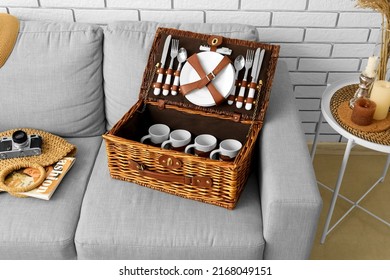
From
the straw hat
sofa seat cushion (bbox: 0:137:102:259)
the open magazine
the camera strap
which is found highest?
the straw hat

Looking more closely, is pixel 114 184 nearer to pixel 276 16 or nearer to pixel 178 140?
pixel 178 140

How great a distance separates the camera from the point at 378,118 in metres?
1.50

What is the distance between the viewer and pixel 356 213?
184 centimetres

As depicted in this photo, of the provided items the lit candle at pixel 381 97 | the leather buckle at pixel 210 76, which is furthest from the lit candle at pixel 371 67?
the leather buckle at pixel 210 76

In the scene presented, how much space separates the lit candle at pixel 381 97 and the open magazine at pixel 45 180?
3.30ft

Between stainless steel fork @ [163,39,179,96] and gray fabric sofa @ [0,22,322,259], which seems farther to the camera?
stainless steel fork @ [163,39,179,96]

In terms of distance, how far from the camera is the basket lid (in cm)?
149

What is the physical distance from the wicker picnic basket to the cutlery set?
17mm

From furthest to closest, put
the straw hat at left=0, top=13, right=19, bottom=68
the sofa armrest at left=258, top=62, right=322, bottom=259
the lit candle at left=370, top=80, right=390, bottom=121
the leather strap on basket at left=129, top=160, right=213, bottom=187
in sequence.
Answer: the straw hat at left=0, top=13, right=19, bottom=68 → the lit candle at left=370, top=80, right=390, bottom=121 → the leather strap on basket at left=129, top=160, right=213, bottom=187 → the sofa armrest at left=258, top=62, right=322, bottom=259

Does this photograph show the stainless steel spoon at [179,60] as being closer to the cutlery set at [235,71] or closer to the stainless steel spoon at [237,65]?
the cutlery set at [235,71]

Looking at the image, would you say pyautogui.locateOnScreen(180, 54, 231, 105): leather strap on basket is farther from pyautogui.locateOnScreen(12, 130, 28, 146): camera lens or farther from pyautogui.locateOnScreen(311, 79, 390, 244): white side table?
pyautogui.locateOnScreen(12, 130, 28, 146): camera lens

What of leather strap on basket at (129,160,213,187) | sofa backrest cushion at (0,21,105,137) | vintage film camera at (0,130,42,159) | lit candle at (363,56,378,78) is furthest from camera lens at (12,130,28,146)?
lit candle at (363,56,378,78)

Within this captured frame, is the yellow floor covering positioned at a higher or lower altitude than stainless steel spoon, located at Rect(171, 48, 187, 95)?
lower

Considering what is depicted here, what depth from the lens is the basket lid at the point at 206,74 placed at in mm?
1490
